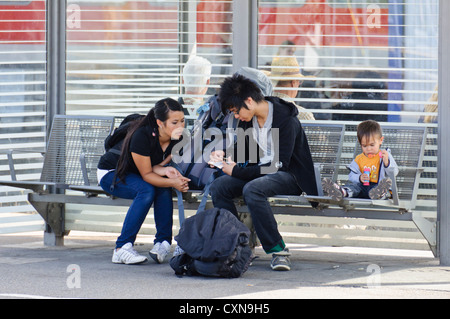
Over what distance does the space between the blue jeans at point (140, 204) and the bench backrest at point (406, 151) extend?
5.78 feet

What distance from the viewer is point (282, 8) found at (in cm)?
764

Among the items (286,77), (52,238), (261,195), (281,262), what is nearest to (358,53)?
(286,77)

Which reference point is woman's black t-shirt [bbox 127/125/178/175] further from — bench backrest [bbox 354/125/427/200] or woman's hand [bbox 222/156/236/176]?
bench backrest [bbox 354/125/427/200]

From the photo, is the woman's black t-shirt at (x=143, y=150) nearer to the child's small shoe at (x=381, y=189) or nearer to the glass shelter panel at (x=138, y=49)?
the glass shelter panel at (x=138, y=49)

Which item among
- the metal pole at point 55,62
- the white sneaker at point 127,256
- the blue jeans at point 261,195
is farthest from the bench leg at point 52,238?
the blue jeans at point 261,195

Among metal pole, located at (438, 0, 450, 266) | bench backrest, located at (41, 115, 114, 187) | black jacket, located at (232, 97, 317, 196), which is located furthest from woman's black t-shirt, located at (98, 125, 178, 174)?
metal pole, located at (438, 0, 450, 266)

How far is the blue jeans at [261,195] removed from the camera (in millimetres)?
6465

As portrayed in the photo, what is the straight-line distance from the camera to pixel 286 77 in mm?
7672

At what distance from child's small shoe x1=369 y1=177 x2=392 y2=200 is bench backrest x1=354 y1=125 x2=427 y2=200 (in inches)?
19.5

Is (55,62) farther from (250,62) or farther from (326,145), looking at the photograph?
(326,145)

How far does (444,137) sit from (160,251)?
7.70ft

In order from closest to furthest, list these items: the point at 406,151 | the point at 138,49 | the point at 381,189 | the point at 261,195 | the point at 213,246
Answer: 1. the point at 213,246
2. the point at 381,189
3. the point at 261,195
4. the point at 406,151
5. the point at 138,49

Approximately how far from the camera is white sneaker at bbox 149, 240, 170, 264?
6.89 meters

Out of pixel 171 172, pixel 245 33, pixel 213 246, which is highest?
pixel 245 33
